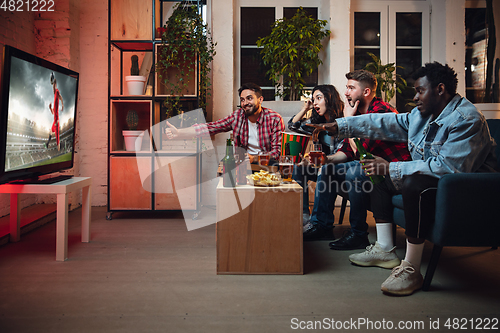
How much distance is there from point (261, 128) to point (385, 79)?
67.3 inches

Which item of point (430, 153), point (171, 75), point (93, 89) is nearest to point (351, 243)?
point (430, 153)

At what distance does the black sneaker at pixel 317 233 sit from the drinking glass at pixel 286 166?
2.38ft

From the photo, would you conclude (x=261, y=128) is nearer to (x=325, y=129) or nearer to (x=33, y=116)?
(x=325, y=129)

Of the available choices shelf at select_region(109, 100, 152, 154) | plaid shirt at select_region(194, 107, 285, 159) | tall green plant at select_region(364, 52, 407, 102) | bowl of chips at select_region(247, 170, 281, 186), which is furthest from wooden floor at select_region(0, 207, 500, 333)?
tall green plant at select_region(364, 52, 407, 102)

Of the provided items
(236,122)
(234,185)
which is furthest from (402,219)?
(236,122)

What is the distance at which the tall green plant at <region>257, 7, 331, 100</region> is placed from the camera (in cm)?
375

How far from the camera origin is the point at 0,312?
1.47 m

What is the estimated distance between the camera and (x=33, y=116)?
2193 mm

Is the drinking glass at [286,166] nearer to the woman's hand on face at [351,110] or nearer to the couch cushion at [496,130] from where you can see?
the woman's hand on face at [351,110]

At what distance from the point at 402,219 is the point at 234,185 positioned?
3.21 ft

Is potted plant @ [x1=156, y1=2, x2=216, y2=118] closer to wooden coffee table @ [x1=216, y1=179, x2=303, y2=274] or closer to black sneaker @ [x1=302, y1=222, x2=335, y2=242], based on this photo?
black sneaker @ [x1=302, y1=222, x2=335, y2=242]

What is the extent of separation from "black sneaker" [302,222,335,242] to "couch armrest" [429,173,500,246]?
110 cm

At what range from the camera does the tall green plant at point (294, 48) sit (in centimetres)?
375

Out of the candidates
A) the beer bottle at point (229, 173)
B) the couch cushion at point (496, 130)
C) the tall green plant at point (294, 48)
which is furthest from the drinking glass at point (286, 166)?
the tall green plant at point (294, 48)
